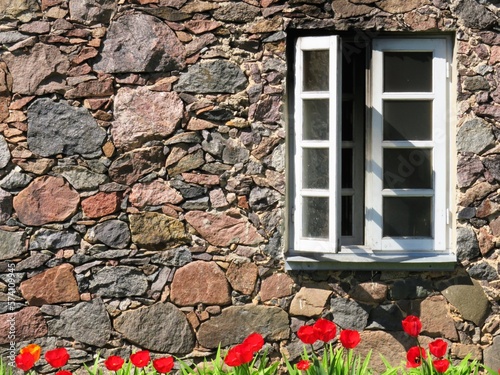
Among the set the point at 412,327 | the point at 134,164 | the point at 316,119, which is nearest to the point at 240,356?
the point at 412,327

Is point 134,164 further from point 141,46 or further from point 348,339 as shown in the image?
point 348,339

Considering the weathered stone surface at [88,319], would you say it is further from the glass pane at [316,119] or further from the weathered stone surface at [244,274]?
the glass pane at [316,119]

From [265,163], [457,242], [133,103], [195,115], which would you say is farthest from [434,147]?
[133,103]

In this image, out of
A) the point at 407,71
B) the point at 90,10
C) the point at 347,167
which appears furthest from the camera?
the point at 347,167

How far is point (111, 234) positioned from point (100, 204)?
188 mm

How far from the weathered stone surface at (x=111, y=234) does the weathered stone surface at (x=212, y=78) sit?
34.4 inches

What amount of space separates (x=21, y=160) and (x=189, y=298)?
1.28 m

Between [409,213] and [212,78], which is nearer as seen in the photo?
[212,78]

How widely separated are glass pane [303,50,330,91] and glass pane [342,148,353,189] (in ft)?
1.62

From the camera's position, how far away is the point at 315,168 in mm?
4676

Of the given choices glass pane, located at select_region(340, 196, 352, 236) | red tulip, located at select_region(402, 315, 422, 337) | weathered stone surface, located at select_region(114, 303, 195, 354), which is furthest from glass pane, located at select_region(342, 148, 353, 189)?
red tulip, located at select_region(402, 315, 422, 337)

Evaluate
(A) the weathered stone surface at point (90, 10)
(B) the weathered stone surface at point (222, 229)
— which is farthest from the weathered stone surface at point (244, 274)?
(A) the weathered stone surface at point (90, 10)

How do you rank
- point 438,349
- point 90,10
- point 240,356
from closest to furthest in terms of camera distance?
point 240,356
point 438,349
point 90,10

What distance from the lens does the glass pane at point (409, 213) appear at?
15.6 feet
